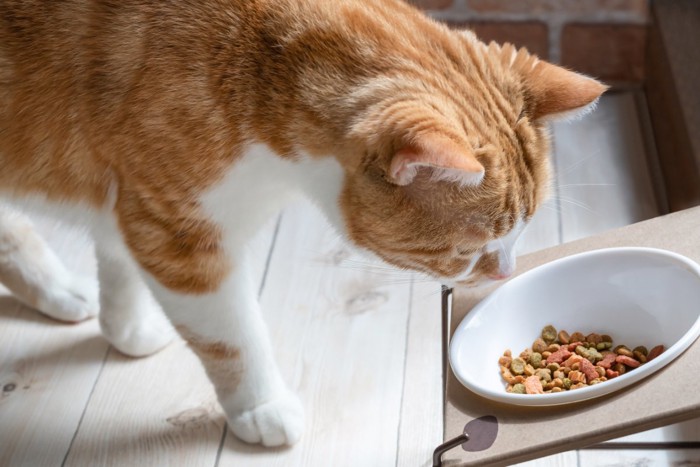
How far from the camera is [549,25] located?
204cm

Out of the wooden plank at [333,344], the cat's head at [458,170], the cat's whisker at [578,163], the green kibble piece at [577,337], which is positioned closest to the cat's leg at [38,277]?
the wooden plank at [333,344]

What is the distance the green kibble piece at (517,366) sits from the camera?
3.95 ft

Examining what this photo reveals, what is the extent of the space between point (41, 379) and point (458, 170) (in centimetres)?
90

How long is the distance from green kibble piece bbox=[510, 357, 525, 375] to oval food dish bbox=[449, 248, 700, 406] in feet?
0.06

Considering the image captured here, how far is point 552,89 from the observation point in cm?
109

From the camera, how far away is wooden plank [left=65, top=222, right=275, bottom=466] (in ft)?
4.63

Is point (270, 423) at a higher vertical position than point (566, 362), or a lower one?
lower

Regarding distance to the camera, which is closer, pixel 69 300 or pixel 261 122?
pixel 261 122

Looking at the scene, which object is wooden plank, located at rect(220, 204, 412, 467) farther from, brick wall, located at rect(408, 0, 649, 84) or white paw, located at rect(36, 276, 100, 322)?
brick wall, located at rect(408, 0, 649, 84)

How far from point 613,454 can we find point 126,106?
2.71 feet

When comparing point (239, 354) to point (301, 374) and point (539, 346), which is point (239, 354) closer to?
point (301, 374)

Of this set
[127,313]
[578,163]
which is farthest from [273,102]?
[578,163]

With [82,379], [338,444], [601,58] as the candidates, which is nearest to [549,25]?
[601,58]

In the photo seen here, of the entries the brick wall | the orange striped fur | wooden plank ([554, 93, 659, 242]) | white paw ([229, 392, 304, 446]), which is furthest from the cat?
the brick wall
